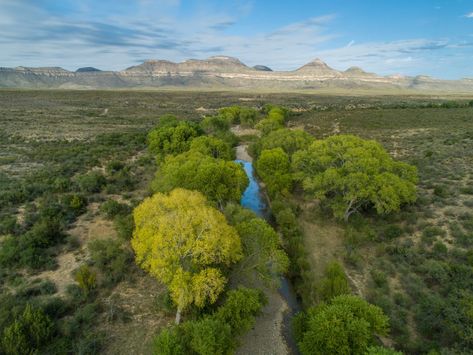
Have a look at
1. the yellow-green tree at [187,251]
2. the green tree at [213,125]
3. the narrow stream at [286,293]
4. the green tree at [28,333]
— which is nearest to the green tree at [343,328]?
the narrow stream at [286,293]

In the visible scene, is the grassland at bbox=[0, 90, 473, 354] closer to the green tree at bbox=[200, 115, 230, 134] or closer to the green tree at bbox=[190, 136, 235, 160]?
the green tree at bbox=[190, 136, 235, 160]

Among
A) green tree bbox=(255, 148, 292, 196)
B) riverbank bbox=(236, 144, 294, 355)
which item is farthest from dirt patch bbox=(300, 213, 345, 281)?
green tree bbox=(255, 148, 292, 196)

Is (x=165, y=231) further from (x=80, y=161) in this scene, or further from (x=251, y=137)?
(x=251, y=137)

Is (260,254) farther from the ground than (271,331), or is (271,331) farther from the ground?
(260,254)

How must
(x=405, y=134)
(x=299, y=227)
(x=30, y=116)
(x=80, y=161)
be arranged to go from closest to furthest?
(x=299, y=227)
(x=80, y=161)
(x=405, y=134)
(x=30, y=116)

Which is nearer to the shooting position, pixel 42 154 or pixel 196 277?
pixel 196 277

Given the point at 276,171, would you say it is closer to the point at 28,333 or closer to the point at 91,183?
the point at 91,183

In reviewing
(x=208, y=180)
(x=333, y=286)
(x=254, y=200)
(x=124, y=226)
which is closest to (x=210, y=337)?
(x=333, y=286)

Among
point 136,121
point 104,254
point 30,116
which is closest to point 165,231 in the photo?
point 104,254
